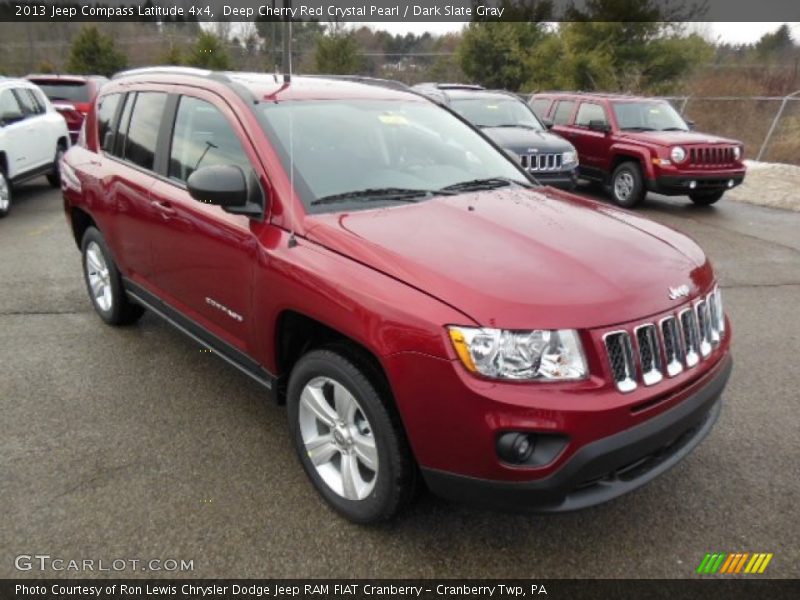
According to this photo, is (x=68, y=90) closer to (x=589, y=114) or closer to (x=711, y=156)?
(x=589, y=114)

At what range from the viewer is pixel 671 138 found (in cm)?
973

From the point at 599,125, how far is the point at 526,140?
2278 mm

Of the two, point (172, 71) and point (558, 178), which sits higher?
point (172, 71)

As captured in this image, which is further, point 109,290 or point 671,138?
point 671,138

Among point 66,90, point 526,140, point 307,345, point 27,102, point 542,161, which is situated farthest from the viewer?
point 66,90

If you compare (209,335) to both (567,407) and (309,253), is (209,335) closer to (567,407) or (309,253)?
(309,253)

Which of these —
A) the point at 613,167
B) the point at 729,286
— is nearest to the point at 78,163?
the point at 729,286

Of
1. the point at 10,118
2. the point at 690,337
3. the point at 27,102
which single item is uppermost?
the point at 27,102

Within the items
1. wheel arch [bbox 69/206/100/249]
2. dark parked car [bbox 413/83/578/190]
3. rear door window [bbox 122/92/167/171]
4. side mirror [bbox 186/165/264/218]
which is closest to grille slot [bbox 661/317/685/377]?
side mirror [bbox 186/165/264/218]

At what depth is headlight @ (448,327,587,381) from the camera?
82.2 inches

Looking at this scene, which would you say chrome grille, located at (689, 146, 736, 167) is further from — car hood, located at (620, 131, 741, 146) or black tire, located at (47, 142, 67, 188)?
black tire, located at (47, 142, 67, 188)

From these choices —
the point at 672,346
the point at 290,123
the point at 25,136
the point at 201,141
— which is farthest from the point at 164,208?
the point at 25,136

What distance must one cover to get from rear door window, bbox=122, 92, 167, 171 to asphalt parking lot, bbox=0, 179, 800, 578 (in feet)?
4.33

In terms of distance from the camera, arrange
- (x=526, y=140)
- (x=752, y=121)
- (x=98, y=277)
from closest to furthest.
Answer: (x=98, y=277)
(x=526, y=140)
(x=752, y=121)
